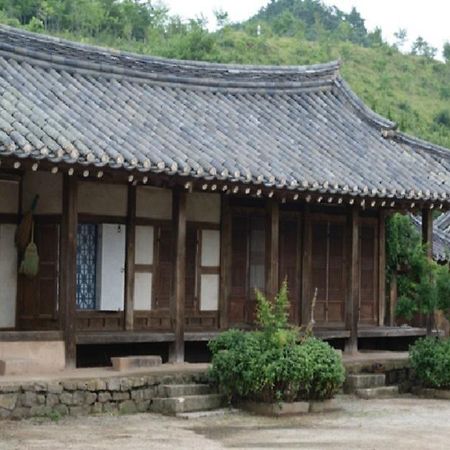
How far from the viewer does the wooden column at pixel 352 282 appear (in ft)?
67.0

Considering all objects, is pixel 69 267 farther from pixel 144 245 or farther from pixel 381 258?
pixel 381 258

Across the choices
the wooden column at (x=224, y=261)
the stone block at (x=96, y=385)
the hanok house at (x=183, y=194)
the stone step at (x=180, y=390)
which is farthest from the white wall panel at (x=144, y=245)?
the stone block at (x=96, y=385)

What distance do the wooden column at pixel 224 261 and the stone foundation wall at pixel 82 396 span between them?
3.16 metres

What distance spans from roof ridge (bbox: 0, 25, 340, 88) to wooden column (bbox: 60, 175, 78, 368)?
11.7ft

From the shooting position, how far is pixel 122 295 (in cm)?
1866

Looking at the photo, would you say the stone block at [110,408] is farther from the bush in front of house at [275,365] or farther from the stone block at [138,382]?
the bush in front of house at [275,365]

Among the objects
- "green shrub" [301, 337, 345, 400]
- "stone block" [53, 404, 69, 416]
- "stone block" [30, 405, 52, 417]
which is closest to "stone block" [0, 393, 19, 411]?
"stone block" [30, 405, 52, 417]

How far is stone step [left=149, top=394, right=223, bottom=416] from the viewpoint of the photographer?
15930mm

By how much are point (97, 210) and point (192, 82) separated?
424cm

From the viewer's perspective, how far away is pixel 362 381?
18828mm

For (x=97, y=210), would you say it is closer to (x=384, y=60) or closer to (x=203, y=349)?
(x=203, y=349)

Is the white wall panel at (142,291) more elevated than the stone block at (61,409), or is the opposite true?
the white wall panel at (142,291)

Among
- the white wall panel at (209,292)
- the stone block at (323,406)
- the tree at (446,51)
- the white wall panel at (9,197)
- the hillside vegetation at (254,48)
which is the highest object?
the tree at (446,51)

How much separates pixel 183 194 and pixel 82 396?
4.07m
